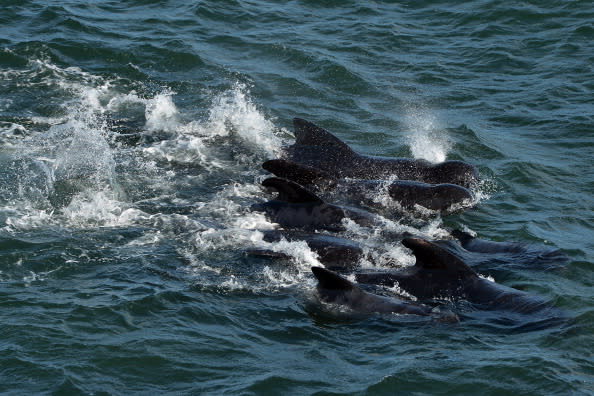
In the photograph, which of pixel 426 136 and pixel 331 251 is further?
pixel 426 136

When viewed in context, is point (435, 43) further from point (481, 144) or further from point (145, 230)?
point (145, 230)

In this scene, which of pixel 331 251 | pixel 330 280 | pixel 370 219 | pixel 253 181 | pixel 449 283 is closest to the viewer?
pixel 330 280

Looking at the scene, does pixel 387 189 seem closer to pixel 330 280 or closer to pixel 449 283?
pixel 449 283

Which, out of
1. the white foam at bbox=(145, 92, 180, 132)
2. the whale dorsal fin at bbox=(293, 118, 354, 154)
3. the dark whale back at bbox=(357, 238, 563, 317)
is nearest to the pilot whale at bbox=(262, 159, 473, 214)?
the whale dorsal fin at bbox=(293, 118, 354, 154)

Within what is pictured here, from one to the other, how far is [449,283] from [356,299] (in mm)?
1264

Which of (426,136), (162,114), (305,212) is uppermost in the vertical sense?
(426,136)

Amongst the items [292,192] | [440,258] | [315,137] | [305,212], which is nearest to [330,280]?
[440,258]

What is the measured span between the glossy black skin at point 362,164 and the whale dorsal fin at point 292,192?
1976 mm

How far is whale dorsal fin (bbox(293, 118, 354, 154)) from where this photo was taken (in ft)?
51.8

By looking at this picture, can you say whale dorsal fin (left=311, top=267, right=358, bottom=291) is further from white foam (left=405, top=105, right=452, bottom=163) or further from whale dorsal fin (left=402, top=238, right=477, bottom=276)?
white foam (left=405, top=105, right=452, bottom=163)

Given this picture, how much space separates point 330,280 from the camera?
10.6 m

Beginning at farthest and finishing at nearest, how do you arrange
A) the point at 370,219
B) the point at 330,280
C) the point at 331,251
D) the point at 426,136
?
the point at 426,136, the point at 370,219, the point at 331,251, the point at 330,280

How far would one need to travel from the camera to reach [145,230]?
42.7 feet

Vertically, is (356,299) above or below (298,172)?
below
